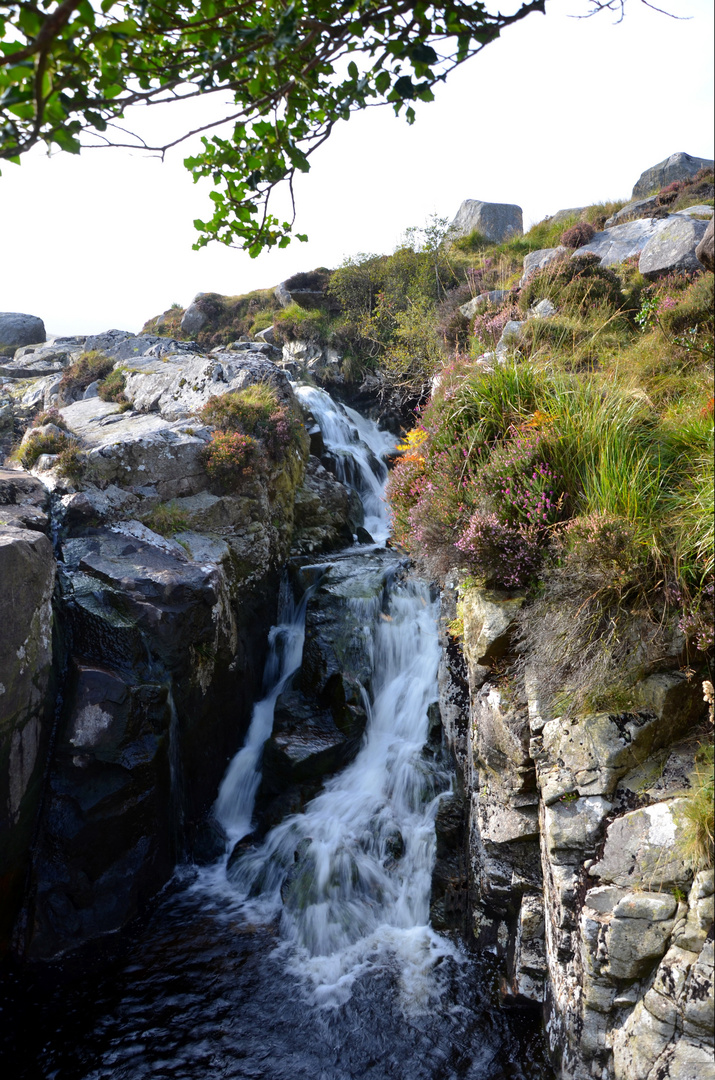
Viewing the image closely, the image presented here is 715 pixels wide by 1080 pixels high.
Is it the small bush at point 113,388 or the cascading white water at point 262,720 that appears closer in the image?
the cascading white water at point 262,720

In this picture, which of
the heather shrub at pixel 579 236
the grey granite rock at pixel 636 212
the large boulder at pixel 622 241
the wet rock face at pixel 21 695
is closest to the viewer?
the wet rock face at pixel 21 695

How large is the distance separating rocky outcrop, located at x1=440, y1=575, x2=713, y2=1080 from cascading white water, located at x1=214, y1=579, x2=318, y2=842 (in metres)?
3.53

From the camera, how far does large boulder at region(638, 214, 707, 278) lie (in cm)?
1169

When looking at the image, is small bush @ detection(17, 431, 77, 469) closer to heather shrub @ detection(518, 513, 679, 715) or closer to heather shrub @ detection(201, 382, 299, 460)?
heather shrub @ detection(201, 382, 299, 460)

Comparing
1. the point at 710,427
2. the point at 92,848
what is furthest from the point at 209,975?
the point at 710,427

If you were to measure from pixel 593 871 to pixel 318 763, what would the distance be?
4.28m

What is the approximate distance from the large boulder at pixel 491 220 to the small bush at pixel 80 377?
64.4ft

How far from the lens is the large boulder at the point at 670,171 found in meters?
27.2

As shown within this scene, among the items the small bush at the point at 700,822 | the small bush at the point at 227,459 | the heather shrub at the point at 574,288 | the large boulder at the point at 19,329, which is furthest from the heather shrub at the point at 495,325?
the large boulder at the point at 19,329

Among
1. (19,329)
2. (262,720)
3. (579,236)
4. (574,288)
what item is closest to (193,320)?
(19,329)

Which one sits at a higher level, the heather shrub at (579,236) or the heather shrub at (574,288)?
the heather shrub at (579,236)

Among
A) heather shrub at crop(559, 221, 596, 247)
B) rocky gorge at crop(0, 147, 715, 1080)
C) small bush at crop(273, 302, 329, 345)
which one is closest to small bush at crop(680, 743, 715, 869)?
rocky gorge at crop(0, 147, 715, 1080)

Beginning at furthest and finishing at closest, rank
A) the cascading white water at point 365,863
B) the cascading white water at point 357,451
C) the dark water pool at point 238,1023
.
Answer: the cascading white water at point 357,451
the cascading white water at point 365,863
the dark water pool at point 238,1023

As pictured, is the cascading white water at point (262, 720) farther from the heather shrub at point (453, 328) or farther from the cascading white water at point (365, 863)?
the heather shrub at point (453, 328)
